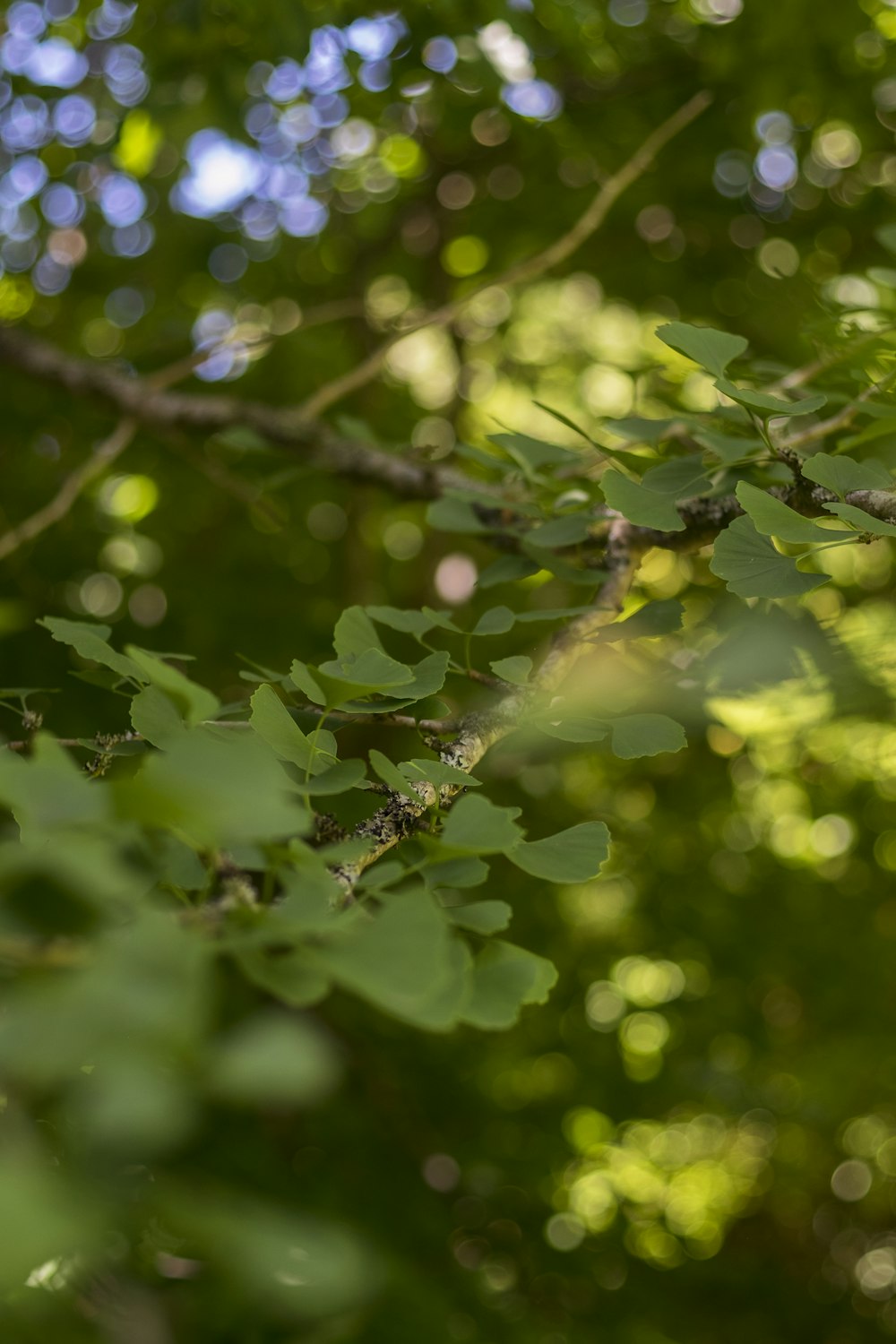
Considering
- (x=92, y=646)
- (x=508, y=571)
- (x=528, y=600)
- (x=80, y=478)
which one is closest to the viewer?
(x=92, y=646)

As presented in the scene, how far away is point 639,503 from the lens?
0.63 meters

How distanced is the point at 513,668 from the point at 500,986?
0.27 meters

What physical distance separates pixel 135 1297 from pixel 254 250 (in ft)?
6.64

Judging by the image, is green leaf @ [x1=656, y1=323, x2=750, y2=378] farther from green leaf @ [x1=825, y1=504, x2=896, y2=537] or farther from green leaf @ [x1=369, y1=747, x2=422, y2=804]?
green leaf @ [x1=369, y1=747, x2=422, y2=804]

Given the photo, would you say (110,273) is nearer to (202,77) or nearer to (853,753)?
(202,77)

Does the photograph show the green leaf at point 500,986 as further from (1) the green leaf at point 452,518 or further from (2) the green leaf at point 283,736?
(1) the green leaf at point 452,518

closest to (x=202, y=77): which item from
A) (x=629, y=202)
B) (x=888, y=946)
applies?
(x=629, y=202)

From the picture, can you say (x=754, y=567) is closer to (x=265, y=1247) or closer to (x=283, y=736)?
(x=283, y=736)

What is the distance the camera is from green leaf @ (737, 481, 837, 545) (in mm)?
540

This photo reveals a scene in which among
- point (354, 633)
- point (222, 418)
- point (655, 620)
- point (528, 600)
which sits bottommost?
point (528, 600)

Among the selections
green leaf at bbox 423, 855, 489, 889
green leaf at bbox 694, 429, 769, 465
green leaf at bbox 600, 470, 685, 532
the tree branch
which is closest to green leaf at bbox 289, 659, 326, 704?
green leaf at bbox 423, 855, 489, 889

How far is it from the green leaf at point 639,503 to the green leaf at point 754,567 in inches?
1.4

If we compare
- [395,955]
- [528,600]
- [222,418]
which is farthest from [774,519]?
[528,600]

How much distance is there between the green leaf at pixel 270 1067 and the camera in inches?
9.9
